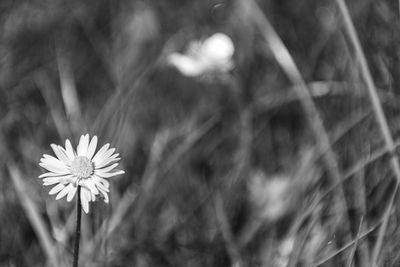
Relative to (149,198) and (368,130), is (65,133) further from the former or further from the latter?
(368,130)

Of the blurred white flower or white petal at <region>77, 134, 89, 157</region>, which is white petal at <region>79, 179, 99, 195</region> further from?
the blurred white flower

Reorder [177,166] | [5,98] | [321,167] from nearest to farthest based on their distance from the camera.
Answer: [321,167] < [177,166] < [5,98]

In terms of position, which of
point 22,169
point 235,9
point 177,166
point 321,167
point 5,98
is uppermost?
point 235,9

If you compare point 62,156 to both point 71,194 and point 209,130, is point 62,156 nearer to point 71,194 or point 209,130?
point 71,194

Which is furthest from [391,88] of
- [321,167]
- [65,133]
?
[65,133]

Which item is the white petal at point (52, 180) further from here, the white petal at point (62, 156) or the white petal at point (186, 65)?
the white petal at point (186, 65)

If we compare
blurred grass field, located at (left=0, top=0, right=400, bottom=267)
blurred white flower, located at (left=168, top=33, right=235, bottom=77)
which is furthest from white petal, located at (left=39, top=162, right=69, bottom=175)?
blurred white flower, located at (left=168, top=33, right=235, bottom=77)

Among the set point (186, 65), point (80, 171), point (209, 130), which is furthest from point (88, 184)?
point (186, 65)
